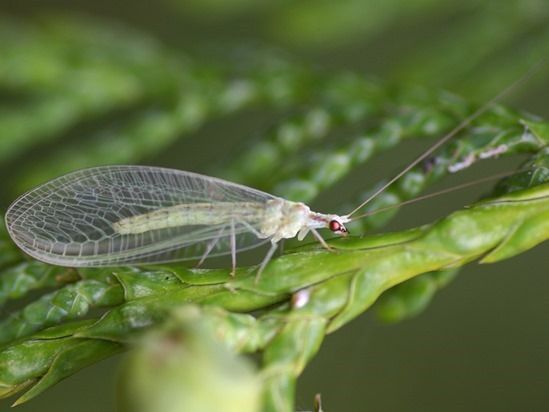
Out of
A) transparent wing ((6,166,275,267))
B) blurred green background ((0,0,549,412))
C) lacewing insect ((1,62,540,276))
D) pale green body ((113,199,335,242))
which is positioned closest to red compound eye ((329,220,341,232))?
lacewing insect ((1,62,540,276))

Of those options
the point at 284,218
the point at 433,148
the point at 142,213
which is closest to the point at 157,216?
the point at 142,213

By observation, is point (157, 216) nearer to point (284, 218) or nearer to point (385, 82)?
point (284, 218)

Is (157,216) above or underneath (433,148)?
above

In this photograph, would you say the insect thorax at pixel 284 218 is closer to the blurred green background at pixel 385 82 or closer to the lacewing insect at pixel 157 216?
the lacewing insect at pixel 157 216

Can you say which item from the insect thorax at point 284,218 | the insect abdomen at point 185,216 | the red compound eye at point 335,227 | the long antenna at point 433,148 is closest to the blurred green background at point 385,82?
the insect abdomen at point 185,216

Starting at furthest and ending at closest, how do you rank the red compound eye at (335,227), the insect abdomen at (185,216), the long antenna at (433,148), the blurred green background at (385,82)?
the blurred green background at (385,82), the insect abdomen at (185,216), the red compound eye at (335,227), the long antenna at (433,148)

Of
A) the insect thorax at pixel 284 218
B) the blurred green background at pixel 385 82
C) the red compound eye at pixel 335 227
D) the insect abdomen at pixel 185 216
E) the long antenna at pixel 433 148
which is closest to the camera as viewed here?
the long antenna at pixel 433 148

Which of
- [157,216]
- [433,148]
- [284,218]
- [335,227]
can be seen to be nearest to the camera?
[433,148]
